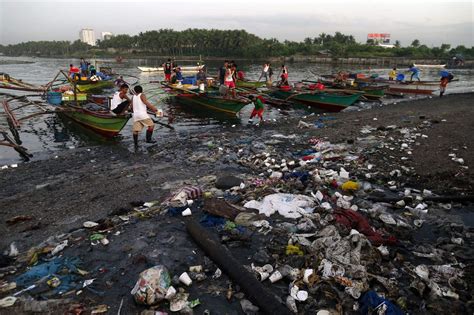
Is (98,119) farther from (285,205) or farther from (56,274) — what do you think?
(285,205)

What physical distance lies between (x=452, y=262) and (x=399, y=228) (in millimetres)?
914

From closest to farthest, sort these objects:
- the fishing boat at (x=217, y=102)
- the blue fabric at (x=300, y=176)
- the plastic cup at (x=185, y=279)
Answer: the plastic cup at (x=185, y=279) → the blue fabric at (x=300, y=176) → the fishing boat at (x=217, y=102)

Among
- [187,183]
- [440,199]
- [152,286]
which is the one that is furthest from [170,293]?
[440,199]

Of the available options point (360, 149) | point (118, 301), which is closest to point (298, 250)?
point (118, 301)

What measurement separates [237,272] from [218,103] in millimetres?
12898

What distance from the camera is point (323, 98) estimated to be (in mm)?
17109

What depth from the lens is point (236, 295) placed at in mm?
3699

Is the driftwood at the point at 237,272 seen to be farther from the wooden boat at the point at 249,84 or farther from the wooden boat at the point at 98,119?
the wooden boat at the point at 249,84

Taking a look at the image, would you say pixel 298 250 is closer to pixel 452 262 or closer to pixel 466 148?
pixel 452 262

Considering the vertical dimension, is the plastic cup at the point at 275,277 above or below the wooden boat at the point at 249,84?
below

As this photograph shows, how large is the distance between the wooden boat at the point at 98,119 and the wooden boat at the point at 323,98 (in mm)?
9269

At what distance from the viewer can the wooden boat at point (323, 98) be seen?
16.4 metres

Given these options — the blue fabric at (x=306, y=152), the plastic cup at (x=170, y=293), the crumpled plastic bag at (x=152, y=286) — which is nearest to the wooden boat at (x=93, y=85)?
the blue fabric at (x=306, y=152)

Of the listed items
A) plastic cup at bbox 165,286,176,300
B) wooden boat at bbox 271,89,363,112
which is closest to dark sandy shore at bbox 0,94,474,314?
plastic cup at bbox 165,286,176,300
